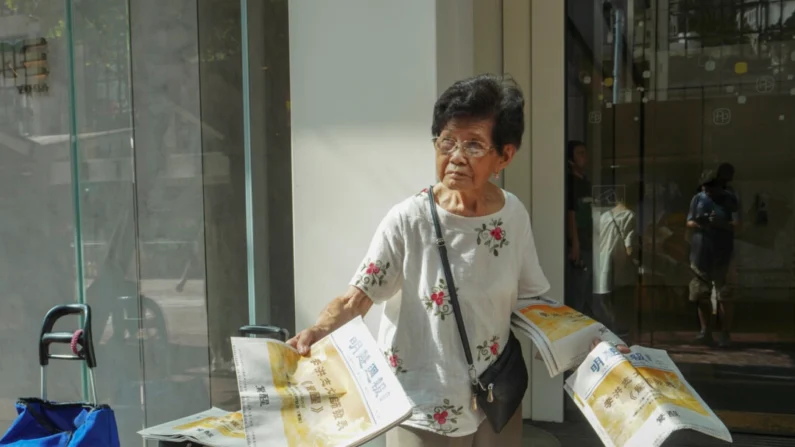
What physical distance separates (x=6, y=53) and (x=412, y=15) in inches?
132

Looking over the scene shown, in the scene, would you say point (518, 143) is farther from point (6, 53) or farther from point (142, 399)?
point (6, 53)

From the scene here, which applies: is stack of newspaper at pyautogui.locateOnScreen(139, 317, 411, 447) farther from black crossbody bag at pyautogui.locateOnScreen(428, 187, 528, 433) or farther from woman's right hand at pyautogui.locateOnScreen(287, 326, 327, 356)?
black crossbody bag at pyautogui.locateOnScreen(428, 187, 528, 433)

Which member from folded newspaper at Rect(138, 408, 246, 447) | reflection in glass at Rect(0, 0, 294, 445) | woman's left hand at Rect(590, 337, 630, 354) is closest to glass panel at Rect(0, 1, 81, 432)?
reflection in glass at Rect(0, 0, 294, 445)

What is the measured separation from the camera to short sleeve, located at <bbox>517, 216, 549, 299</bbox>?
96.3 inches

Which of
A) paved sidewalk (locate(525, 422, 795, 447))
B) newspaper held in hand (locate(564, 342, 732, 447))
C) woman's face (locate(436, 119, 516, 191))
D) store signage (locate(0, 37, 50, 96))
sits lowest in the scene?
paved sidewalk (locate(525, 422, 795, 447))

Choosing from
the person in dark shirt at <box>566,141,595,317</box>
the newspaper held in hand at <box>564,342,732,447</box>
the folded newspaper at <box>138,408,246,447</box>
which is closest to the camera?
the newspaper held in hand at <box>564,342,732,447</box>

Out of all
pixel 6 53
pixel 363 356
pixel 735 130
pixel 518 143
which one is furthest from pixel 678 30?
pixel 6 53

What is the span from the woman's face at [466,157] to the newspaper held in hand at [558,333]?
528 millimetres

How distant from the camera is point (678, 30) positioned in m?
4.73

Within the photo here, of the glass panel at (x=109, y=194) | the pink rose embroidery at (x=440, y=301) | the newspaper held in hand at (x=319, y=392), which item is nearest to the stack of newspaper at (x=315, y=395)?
the newspaper held in hand at (x=319, y=392)

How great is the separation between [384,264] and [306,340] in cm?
37

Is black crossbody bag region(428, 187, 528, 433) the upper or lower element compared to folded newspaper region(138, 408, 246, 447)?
upper

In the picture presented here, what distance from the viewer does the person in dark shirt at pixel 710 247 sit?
4.75 m

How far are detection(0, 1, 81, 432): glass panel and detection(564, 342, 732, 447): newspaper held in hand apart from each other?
12.2ft
